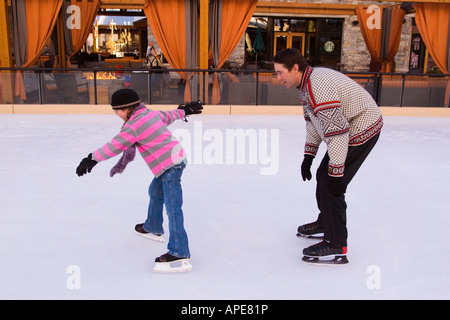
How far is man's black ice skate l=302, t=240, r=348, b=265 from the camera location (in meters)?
2.76

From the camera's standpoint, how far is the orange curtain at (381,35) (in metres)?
11.4

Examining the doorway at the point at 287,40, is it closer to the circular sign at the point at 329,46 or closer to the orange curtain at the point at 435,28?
the circular sign at the point at 329,46

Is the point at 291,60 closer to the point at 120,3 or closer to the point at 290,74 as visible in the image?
the point at 290,74

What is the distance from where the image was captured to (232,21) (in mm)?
9516

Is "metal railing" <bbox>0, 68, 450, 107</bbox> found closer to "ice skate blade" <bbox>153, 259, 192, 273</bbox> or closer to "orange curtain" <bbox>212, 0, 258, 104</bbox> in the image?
"orange curtain" <bbox>212, 0, 258, 104</bbox>

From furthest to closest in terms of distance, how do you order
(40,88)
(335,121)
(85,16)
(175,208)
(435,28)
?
(85,16) → (435,28) → (40,88) → (175,208) → (335,121)

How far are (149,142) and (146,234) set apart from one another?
2.74 ft

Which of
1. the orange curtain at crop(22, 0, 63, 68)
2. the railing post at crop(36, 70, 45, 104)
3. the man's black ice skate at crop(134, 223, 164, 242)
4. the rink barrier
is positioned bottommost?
the rink barrier

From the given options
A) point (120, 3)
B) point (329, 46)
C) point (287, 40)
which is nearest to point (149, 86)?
point (120, 3)

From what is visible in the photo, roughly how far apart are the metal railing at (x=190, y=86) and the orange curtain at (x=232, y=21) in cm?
65

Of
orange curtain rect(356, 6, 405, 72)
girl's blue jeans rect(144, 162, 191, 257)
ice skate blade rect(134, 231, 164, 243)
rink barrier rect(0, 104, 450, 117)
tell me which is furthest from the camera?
orange curtain rect(356, 6, 405, 72)

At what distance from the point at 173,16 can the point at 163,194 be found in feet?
23.3

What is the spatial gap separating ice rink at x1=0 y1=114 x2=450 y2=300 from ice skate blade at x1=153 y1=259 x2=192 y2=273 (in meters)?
0.04

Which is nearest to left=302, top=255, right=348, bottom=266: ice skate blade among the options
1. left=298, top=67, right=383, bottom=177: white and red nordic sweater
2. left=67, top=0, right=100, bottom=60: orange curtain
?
left=298, top=67, right=383, bottom=177: white and red nordic sweater
